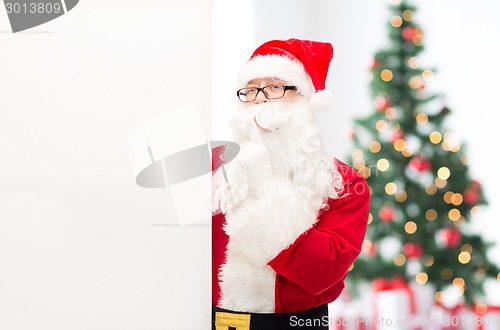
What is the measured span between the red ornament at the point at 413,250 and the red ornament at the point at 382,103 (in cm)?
64

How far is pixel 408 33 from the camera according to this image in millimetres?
2518

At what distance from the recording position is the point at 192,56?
0.79m

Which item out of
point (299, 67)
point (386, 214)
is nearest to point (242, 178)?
point (299, 67)

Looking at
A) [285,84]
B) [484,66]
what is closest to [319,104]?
[285,84]

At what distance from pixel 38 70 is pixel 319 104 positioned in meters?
0.69

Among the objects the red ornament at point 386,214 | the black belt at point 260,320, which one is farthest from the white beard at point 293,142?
the red ornament at point 386,214

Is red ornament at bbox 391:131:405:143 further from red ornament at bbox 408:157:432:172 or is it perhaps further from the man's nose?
the man's nose

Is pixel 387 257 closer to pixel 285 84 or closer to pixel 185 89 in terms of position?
pixel 285 84

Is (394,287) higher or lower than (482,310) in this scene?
higher

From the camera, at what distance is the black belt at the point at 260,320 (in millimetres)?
1102

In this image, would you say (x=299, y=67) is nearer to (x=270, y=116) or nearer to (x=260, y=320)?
(x=270, y=116)

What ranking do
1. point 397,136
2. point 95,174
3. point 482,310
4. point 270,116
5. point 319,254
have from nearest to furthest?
1. point 95,174
2. point 319,254
3. point 270,116
4. point 482,310
5. point 397,136

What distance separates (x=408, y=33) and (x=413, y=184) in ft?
2.37

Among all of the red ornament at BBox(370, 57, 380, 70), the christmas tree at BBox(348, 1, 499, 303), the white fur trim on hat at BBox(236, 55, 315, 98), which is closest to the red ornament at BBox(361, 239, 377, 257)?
the christmas tree at BBox(348, 1, 499, 303)
